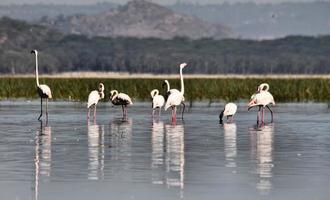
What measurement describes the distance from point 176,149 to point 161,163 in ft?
9.07

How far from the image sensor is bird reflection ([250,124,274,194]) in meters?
16.7

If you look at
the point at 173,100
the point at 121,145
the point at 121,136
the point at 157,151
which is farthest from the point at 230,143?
the point at 173,100

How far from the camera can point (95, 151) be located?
21812mm

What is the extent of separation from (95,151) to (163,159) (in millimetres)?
1961

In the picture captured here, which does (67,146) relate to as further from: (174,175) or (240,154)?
(174,175)

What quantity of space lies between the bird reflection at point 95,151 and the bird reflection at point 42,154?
63 cm

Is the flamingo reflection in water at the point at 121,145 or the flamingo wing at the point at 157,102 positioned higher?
the flamingo wing at the point at 157,102

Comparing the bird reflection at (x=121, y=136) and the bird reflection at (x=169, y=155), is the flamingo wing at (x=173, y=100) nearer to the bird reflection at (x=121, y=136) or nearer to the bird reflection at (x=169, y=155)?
the bird reflection at (x=121, y=136)

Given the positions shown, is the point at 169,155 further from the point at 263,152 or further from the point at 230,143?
the point at 230,143

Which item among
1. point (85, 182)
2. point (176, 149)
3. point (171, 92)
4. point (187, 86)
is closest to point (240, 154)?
point (176, 149)

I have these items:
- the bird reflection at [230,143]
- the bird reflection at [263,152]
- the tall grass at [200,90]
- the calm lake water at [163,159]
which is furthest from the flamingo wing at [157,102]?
the tall grass at [200,90]

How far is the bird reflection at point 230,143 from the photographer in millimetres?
20016

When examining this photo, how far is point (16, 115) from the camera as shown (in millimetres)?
34625

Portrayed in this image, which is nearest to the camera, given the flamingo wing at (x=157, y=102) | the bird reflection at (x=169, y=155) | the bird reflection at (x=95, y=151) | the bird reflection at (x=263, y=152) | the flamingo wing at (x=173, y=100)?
the bird reflection at (x=263, y=152)
